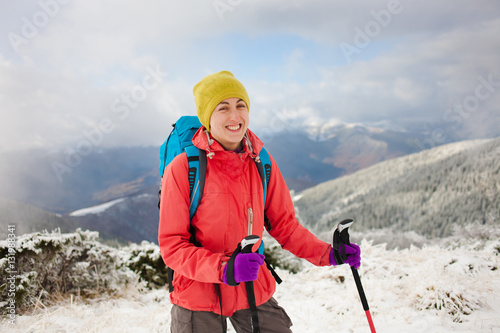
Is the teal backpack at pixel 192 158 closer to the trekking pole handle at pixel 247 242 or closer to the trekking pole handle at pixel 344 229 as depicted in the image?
the trekking pole handle at pixel 247 242

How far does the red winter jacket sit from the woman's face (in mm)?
96

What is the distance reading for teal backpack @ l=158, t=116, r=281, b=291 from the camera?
1.98 metres

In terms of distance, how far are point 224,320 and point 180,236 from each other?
0.68m

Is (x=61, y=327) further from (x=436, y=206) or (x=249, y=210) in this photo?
(x=436, y=206)

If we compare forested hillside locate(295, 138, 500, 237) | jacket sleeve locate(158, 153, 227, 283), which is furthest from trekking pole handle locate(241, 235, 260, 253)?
forested hillside locate(295, 138, 500, 237)

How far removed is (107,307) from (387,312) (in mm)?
4579

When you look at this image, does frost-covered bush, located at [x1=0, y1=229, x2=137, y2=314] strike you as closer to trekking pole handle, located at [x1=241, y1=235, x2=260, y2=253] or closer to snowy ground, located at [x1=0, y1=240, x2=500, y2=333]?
snowy ground, located at [x1=0, y1=240, x2=500, y2=333]

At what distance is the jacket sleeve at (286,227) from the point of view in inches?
92.7

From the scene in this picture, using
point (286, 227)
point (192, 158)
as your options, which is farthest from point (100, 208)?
point (192, 158)

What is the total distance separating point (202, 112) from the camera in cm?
226

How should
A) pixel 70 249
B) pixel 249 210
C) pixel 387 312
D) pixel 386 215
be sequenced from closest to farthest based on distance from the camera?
pixel 249 210, pixel 387 312, pixel 70 249, pixel 386 215

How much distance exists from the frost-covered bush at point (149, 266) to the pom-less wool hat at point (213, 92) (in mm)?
5893

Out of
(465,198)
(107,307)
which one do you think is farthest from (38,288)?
(465,198)

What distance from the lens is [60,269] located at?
18.1ft
